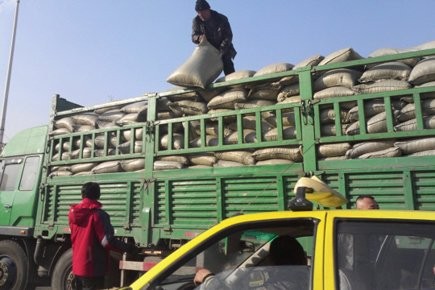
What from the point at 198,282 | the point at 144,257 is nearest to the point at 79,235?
the point at 144,257

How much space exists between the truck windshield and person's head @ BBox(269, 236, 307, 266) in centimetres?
28

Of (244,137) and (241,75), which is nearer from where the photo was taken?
(244,137)

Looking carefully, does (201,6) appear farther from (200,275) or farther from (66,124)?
(200,275)

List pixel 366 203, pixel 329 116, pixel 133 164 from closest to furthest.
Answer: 1. pixel 366 203
2. pixel 329 116
3. pixel 133 164

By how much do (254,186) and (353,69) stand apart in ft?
5.13

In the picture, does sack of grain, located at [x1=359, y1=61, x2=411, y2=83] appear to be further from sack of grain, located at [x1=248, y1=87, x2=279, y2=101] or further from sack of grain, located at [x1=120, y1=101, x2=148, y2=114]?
sack of grain, located at [x1=120, y1=101, x2=148, y2=114]

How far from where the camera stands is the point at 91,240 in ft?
13.5

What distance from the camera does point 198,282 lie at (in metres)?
2.17

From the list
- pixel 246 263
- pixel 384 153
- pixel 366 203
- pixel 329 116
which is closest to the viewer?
pixel 246 263

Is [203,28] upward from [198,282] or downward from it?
upward

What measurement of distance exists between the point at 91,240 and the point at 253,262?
2.29 m

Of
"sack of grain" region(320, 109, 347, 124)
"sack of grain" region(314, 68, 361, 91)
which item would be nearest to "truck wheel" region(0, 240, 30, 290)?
"sack of grain" region(320, 109, 347, 124)

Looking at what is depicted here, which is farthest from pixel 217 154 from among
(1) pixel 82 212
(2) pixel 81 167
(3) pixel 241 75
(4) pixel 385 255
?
(4) pixel 385 255

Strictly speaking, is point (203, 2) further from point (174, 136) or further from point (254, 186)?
point (254, 186)
